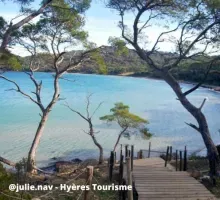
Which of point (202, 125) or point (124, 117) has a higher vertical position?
point (202, 125)

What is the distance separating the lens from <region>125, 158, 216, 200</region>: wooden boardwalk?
6.28 metres

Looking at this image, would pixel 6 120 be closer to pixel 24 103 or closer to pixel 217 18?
pixel 24 103

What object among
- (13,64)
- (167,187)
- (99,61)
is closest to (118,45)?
(99,61)

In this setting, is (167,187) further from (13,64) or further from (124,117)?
(124,117)

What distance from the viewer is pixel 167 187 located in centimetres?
675

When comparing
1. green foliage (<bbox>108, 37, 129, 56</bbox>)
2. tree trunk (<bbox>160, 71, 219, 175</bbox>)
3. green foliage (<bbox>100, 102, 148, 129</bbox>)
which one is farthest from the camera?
green foliage (<bbox>100, 102, 148, 129</bbox>)

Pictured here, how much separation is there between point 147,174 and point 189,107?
247cm

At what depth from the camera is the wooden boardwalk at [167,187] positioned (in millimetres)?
6277

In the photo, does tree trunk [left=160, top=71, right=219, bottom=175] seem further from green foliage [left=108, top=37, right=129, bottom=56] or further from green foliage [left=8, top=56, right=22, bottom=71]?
green foliage [left=8, top=56, right=22, bottom=71]

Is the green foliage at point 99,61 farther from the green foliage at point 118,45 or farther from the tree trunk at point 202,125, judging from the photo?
the tree trunk at point 202,125

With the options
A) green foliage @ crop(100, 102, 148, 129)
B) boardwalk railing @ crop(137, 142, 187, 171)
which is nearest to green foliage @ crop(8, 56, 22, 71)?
boardwalk railing @ crop(137, 142, 187, 171)

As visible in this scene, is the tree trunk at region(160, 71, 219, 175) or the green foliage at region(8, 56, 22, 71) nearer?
the tree trunk at region(160, 71, 219, 175)

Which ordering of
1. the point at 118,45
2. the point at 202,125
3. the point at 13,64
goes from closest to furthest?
1. the point at 202,125
2. the point at 13,64
3. the point at 118,45

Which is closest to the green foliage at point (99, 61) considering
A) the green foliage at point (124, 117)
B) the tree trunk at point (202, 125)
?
the green foliage at point (124, 117)
